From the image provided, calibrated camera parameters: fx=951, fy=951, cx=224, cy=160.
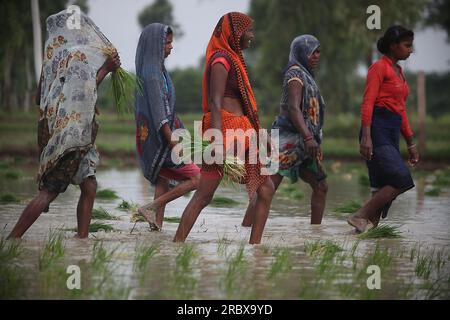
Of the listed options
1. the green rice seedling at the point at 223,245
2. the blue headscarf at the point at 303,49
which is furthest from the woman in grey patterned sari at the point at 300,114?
the green rice seedling at the point at 223,245

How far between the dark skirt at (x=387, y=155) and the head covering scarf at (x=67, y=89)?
9.14 ft

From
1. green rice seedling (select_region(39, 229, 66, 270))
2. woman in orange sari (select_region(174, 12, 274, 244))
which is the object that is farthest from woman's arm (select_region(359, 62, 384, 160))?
green rice seedling (select_region(39, 229, 66, 270))

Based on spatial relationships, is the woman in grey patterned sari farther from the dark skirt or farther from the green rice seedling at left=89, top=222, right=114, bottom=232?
the green rice seedling at left=89, top=222, right=114, bottom=232

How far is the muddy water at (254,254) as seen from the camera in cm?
605

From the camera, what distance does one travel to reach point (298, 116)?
9234mm

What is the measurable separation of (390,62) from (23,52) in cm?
3267

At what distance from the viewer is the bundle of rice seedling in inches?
336

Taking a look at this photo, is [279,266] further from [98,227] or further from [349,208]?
[349,208]

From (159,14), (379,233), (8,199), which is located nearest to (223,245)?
(379,233)

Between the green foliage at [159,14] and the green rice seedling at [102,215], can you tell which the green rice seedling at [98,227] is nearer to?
the green rice seedling at [102,215]

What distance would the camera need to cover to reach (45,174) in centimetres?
805

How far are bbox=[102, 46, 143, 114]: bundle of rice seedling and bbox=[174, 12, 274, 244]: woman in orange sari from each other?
86 centimetres
